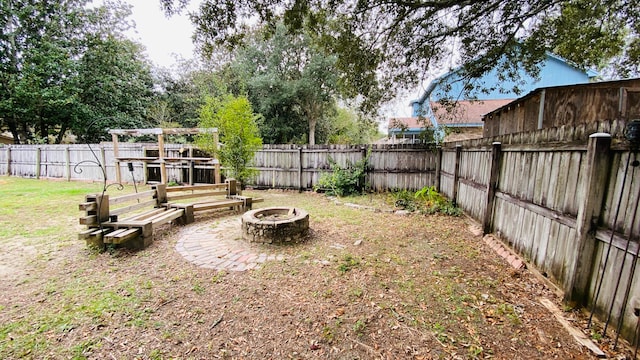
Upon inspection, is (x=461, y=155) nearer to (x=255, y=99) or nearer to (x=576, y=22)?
(x=576, y=22)

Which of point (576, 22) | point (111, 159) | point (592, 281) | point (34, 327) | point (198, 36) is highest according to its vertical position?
point (576, 22)

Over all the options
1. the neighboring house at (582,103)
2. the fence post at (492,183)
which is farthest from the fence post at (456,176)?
the fence post at (492,183)

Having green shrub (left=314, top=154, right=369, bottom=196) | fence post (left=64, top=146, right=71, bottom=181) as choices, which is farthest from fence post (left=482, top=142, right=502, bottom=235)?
fence post (left=64, top=146, right=71, bottom=181)

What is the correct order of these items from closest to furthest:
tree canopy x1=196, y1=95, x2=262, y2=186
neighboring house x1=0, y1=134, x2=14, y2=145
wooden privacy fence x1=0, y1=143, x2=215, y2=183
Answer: tree canopy x1=196, y1=95, x2=262, y2=186
wooden privacy fence x1=0, y1=143, x2=215, y2=183
neighboring house x1=0, y1=134, x2=14, y2=145

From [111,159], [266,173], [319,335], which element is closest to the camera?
[319,335]

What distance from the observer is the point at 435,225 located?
4.99m

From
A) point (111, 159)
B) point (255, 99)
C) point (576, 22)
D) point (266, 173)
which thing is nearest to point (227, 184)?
point (266, 173)

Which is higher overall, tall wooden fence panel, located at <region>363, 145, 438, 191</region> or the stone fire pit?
tall wooden fence panel, located at <region>363, 145, 438, 191</region>

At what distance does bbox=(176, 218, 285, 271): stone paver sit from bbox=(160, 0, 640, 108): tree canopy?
338 centimetres

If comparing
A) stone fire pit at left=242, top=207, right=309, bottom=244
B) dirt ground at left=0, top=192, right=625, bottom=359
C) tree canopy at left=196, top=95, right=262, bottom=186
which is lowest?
dirt ground at left=0, top=192, right=625, bottom=359

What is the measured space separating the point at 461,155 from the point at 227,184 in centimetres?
570

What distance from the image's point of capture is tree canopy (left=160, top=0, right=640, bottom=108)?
4430 millimetres

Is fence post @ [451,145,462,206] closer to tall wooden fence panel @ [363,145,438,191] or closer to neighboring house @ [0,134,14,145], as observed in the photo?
tall wooden fence panel @ [363,145,438,191]

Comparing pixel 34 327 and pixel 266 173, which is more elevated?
pixel 266 173
